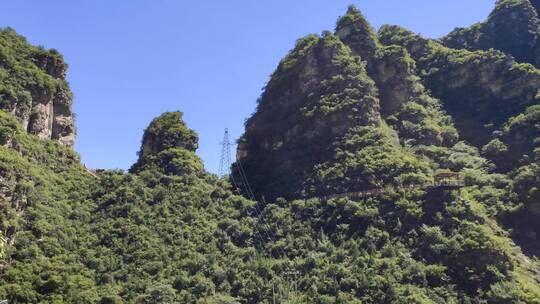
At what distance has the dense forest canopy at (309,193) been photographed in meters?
44.3

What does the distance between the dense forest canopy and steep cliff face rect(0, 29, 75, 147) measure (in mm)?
184

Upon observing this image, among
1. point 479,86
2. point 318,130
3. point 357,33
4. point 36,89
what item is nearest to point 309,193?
point 318,130

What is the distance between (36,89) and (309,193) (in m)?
30.9

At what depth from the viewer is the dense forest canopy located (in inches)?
1745

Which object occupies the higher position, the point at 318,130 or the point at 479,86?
the point at 479,86

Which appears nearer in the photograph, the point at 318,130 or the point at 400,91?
the point at 318,130

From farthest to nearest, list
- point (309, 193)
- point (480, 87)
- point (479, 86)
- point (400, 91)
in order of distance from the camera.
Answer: point (479, 86) → point (480, 87) → point (400, 91) → point (309, 193)

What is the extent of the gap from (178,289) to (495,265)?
81.3ft

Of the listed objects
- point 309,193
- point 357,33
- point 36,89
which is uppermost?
point 357,33

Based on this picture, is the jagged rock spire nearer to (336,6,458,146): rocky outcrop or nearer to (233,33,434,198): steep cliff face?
(336,6,458,146): rocky outcrop

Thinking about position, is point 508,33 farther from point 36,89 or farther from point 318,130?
point 36,89

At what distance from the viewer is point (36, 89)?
2382 inches

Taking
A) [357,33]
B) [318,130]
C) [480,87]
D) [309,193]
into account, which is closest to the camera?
[309,193]

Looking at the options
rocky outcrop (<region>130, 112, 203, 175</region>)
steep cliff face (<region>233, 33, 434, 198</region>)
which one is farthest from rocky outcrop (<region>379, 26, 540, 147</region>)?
rocky outcrop (<region>130, 112, 203, 175</region>)
